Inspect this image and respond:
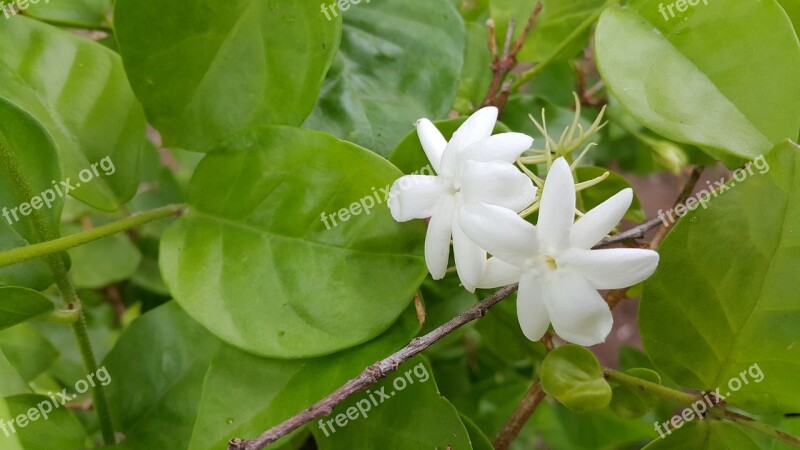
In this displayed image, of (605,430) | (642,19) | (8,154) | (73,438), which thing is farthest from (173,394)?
(605,430)

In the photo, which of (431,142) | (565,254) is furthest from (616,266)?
(431,142)

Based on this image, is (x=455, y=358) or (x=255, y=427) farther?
(x=455, y=358)

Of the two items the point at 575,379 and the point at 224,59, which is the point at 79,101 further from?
the point at 575,379

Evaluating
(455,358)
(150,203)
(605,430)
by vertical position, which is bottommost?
(605,430)

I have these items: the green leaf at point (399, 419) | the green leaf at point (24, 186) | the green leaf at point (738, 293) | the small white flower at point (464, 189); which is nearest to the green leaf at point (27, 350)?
the green leaf at point (24, 186)

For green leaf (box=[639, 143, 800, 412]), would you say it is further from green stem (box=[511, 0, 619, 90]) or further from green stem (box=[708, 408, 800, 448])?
green stem (box=[511, 0, 619, 90])

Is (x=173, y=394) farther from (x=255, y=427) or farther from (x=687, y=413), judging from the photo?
(x=687, y=413)
